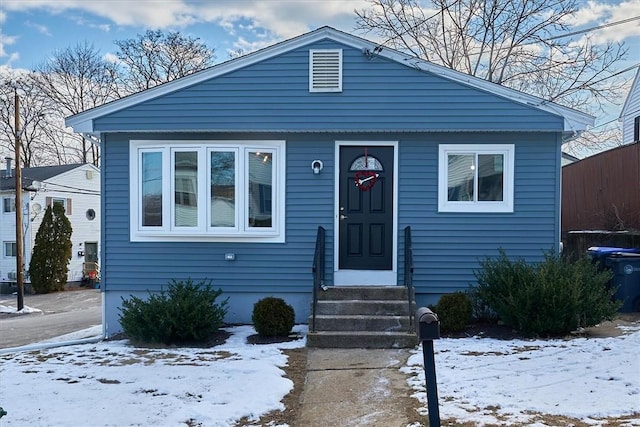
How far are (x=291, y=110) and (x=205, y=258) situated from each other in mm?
2584

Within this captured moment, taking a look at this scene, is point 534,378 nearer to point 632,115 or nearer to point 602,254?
point 602,254

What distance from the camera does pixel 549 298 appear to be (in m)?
6.33

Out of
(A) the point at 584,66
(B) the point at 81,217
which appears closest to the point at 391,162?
(A) the point at 584,66

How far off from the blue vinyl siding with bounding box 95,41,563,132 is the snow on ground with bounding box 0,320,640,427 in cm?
315

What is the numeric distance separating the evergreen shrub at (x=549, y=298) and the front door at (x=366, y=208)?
5.69 feet

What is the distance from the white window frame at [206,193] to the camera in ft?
25.1

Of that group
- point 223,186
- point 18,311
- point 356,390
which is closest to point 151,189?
point 223,186

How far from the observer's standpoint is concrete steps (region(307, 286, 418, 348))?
6.34m

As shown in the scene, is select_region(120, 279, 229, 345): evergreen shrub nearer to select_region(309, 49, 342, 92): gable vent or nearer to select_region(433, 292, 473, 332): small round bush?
select_region(433, 292, 473, 332): small round bush

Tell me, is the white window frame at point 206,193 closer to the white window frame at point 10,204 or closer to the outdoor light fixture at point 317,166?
the outdoor light fixture at point 317,166

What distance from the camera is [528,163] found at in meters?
7.61

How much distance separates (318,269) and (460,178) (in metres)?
2.56

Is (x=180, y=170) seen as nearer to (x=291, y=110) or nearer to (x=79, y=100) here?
(x=291, y=110)

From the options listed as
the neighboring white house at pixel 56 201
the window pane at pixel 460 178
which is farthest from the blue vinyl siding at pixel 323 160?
the neighboring white house at pixel 56 201
